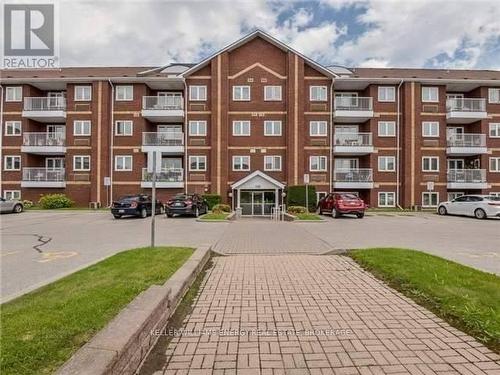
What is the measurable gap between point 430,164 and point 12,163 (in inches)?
1594

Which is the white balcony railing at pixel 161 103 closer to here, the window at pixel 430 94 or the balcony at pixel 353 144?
the balcony at pixel 353 144

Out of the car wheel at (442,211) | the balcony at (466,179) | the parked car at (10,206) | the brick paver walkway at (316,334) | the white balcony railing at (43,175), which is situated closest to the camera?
the brick paver walkway at (316,334)

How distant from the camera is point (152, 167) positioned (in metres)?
9.48

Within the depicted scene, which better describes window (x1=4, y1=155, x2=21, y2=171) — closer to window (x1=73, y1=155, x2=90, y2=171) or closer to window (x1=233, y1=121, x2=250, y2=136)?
window (x1=73, y1=155, x2=90, y2=171)

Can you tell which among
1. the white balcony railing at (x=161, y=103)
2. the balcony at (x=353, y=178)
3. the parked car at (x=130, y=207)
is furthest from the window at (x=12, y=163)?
the balcony at (x=353, y=178)

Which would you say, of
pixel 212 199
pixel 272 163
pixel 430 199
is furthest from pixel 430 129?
pixel 212 199

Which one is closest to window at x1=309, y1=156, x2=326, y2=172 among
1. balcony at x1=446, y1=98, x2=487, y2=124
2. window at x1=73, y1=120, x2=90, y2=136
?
balcony at x1=446, y1=98, x2=487, y2=124

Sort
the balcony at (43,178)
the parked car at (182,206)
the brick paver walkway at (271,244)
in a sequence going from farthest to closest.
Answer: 1. the balcony at (43,178)
2. the parked car at (182,206)
3. the brick paver walkway at (271,244)

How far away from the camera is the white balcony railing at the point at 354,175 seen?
33.9m

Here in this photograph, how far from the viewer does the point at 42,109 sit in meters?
34.6

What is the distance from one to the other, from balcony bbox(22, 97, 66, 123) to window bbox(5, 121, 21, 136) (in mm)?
A: 1519

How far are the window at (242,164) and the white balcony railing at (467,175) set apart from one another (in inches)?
756

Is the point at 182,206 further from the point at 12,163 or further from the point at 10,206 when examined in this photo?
the point at 12,163

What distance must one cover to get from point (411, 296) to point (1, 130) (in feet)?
133
